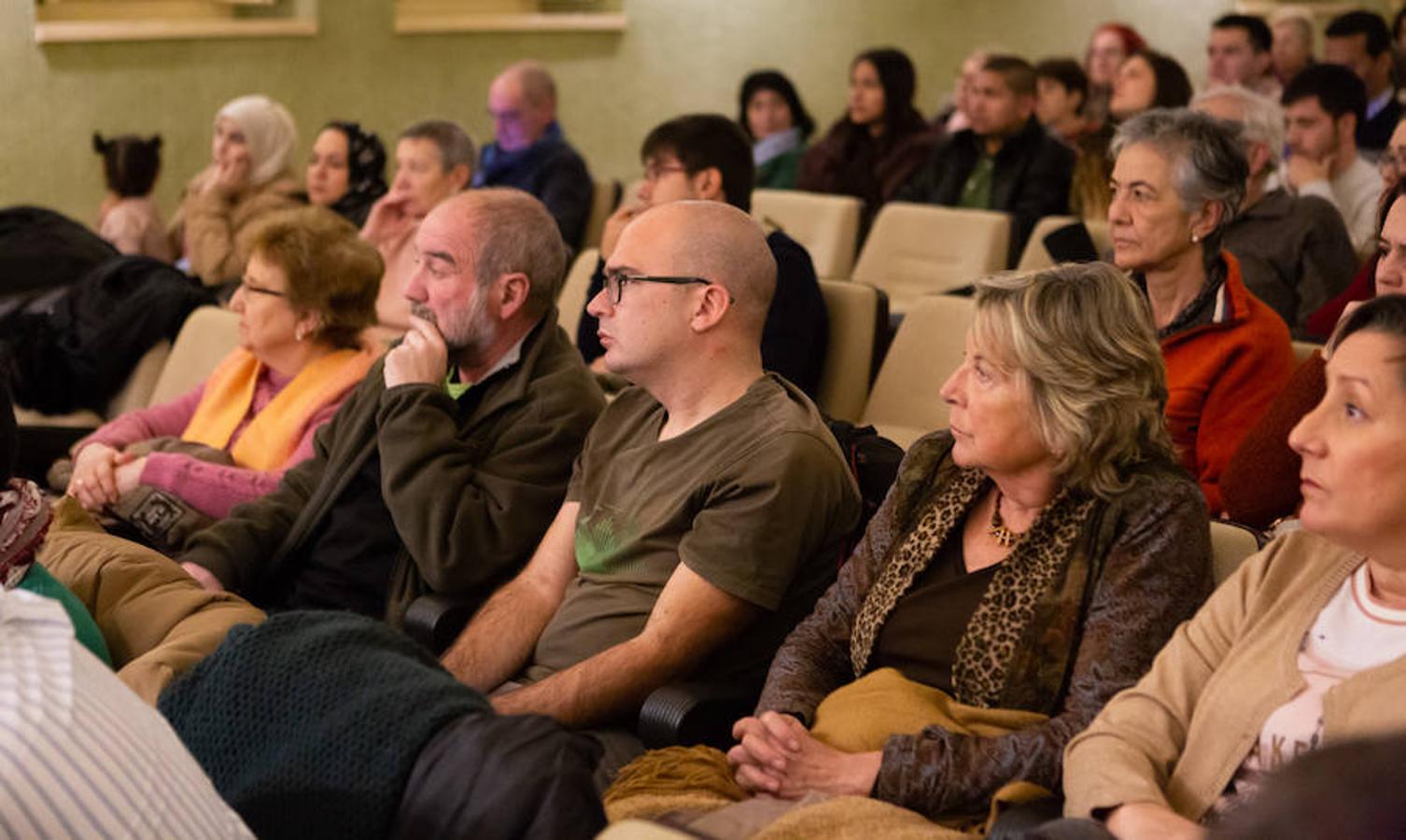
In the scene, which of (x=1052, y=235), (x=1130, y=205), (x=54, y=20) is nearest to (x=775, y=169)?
(x=54, y=20)

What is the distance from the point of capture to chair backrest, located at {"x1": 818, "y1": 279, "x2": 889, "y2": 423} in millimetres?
3875

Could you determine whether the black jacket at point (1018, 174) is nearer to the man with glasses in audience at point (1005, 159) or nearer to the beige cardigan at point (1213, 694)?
the man with glasses in audience at point (1005, 159)

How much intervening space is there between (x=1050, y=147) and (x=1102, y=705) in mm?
4785

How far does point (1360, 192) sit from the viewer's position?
17.9 feet

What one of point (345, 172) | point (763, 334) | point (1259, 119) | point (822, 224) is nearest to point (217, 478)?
point (763, 334)

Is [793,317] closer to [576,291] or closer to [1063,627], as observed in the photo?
[576,291]

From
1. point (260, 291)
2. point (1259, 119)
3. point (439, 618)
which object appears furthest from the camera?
point (1259, 119)

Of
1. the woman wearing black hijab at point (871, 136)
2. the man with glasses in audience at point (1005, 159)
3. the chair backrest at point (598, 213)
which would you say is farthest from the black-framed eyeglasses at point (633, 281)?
the woman wearing black hijab at point (871, 136)

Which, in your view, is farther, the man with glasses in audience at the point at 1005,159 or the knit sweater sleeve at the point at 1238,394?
the man with glasses in audience at the point at 1005,159

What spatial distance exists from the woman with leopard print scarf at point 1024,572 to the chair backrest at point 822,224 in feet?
12.3

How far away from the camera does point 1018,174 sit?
6688 mm

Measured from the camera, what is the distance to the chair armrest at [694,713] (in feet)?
7.99

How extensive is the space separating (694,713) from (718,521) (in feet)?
0.95

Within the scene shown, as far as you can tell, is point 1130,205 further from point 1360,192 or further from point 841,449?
point 1360,192
